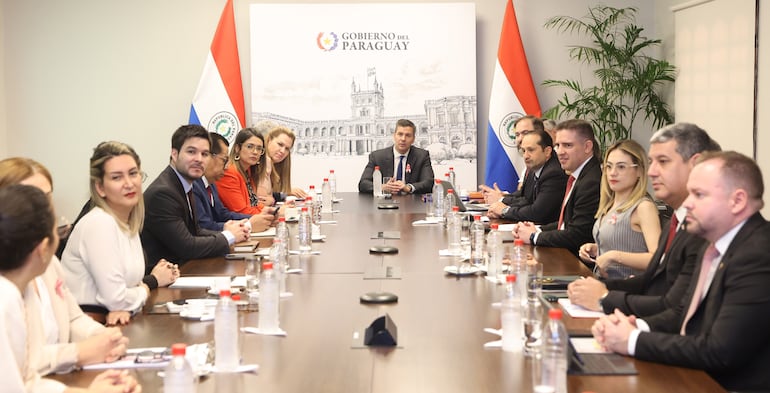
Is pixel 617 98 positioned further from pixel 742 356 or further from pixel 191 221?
pixel 742 356

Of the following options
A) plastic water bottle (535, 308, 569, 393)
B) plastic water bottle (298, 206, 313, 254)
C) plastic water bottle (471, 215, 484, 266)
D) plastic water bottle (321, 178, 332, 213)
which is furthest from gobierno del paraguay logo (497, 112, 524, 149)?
plastic water bottle (535, 308, 569, 393)

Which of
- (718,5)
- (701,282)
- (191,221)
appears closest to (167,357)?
(701,282)

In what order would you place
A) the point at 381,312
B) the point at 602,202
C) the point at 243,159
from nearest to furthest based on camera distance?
1. the point at 381,312
2. the point at 602,202
3. the point at 243,159

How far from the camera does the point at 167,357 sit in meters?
2.78

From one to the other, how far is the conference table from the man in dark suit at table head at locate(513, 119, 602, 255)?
409 millimetres

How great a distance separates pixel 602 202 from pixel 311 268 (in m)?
1.56

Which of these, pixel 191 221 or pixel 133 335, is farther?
pixel 191 221

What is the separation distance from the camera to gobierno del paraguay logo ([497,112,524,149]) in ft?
31.1

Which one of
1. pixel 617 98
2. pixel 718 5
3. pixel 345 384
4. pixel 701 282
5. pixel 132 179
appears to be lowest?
pixel 345 384

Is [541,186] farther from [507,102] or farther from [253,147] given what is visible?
[507,102]

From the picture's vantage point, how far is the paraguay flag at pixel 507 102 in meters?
9.48

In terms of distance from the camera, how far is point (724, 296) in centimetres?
280

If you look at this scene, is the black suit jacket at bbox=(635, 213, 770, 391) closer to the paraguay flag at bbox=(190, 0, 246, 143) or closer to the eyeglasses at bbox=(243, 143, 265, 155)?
the eyeglasses at bbox=(243, 143, 265, 155)

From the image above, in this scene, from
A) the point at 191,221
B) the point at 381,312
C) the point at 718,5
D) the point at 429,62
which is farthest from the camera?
the point at 429,62
